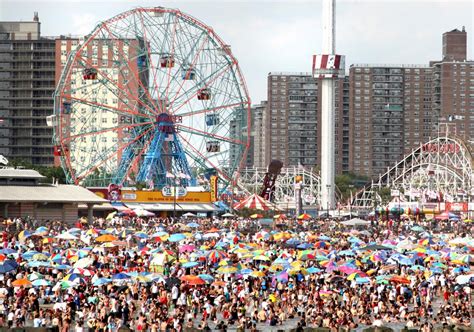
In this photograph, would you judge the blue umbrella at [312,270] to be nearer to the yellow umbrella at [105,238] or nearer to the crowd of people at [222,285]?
the crowd of people at [222,285]

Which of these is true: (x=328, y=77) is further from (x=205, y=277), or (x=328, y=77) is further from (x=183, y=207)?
(x=205, y=277)

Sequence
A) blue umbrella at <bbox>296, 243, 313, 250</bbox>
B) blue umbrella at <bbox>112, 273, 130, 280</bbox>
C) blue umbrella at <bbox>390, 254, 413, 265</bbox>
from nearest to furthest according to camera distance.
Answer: blue umbrella at <bbox>112, 273, 130, 280</bbox>, blue umbrella at <bbox>390, 254, 413, 265</bbox>, blue umbrella at <bbox>296, 243, 313, 250</bbox>

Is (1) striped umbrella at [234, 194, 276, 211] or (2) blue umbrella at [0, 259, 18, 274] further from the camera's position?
(1) striped umbrella at [234, 194, 276, 211]

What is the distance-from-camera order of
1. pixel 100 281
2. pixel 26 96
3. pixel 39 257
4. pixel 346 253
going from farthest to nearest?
pixel 26 96 < pixel 346 253 < pixel 39 257 < pixel 100 281

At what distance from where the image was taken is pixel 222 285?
174ft

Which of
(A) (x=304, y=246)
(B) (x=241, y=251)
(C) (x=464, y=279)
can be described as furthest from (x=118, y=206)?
(C) (x=464, y=279)

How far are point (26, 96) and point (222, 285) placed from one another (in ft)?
416

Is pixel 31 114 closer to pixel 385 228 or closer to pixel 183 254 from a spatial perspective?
pixel 385 228

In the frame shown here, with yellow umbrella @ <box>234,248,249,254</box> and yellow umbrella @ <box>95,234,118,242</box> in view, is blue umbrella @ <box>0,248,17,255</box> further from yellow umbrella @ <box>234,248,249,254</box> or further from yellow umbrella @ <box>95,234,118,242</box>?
yellow umbrella @ <box>234,248,249,254</box>

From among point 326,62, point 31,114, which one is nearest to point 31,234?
point 326,62

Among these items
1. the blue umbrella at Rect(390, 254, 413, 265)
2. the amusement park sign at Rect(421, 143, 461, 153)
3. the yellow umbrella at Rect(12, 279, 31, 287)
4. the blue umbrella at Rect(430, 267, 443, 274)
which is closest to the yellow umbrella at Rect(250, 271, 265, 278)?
the blue umbrella at Rect(390, 254, 413, 265)

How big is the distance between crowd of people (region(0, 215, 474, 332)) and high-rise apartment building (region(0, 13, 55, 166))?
108 metres

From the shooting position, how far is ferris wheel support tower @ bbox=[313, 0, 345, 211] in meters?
155

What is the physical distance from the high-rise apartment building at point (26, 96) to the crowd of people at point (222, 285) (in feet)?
354
